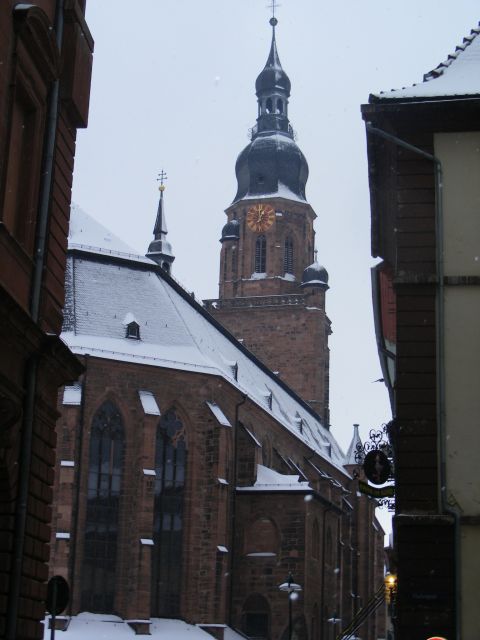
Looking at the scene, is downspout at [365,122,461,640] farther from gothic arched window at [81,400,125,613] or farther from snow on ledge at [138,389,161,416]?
gothic arched window at [81,400,125,613]

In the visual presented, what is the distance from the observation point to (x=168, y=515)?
45531 millimetres

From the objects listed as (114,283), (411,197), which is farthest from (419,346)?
(114,283)

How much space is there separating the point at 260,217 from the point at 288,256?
2.98m

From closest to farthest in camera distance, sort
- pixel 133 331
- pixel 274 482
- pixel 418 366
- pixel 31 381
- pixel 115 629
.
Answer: pixel 31 381 < pixel 418 366 < pixel 115 629 < pixel 133 331 < pixel 274 482

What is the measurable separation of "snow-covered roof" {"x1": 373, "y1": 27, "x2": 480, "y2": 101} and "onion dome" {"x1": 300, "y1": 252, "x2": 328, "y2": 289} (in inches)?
2136

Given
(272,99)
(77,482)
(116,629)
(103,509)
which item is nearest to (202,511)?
(103,509)

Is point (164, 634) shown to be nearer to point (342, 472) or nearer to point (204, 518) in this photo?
point (204, 518)

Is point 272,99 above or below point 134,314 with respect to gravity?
above

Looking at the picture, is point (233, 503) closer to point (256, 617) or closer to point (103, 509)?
point (256, 617)

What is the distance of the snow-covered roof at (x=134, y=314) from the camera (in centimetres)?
4553

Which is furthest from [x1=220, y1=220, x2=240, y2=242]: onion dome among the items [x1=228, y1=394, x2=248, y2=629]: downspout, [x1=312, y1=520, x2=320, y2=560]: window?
[x1=312, y1=520, x2=320, y2=560]: window

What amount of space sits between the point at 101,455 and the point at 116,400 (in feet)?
6.60

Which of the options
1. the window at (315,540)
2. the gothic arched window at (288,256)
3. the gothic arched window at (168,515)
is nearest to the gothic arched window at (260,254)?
the gothic arched window at (288,256)

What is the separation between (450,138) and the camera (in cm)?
1839
